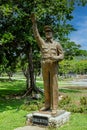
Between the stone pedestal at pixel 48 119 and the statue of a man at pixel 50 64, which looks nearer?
the stone pedestal at pixel 48 119

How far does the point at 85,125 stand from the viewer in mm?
10227

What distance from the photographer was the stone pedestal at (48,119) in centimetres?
979

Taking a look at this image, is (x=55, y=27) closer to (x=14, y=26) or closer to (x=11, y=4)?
(x=14, y=26)

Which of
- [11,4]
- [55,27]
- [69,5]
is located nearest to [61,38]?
[55,27]

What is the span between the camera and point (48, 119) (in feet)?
32.4

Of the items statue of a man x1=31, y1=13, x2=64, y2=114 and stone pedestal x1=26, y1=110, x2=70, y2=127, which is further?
statue of a man x1=31, y1=13, x2=64, y2=114

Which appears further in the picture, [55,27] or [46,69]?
[55,27]

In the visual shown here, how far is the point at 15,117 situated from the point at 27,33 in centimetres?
727

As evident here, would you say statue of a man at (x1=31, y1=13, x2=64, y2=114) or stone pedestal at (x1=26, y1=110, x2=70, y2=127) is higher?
statue of a man at (x1=31, y1=13, x2=64, y2=114)

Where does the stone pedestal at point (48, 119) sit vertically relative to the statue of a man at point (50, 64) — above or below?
below

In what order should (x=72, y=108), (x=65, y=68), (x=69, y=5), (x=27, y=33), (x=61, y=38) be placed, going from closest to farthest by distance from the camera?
(x=72, y=108) < (x=27, y=33) < (x=69, y=5) < (x=61, y=38) < (x=65, y=68)

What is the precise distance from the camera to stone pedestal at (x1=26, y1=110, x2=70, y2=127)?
32.1 ft

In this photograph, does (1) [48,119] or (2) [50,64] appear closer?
(1) [48,119]

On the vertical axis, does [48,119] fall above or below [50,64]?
below
